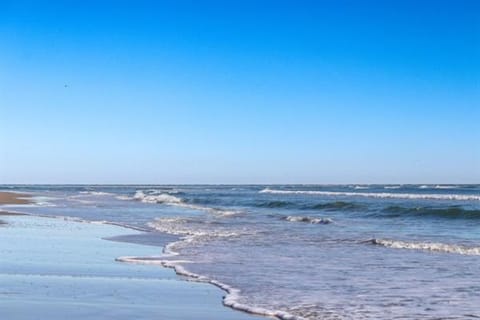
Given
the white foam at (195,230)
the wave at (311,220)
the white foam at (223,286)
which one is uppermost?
the wave at (311,220)

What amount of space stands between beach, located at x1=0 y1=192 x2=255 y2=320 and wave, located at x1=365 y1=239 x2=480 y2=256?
588 cm

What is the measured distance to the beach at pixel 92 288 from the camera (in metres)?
8.03

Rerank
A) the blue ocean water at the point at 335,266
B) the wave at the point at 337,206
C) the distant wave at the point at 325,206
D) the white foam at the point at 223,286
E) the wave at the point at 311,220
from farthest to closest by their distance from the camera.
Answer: the distant wave at the point at 325,206, the wave at the point at 337,206, the wave at the point at 311,220, the blue ocean water at the point at 335,266, the white foam at the point at 223,286

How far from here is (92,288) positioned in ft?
31.6

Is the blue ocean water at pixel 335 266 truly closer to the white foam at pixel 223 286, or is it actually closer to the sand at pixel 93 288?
the white foam at pixel 223 286

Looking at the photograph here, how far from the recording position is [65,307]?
323 inches

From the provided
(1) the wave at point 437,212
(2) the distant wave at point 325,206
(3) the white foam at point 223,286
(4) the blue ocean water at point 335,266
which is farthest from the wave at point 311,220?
(3) the white foam at point 223,286

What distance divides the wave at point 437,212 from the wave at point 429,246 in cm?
1096

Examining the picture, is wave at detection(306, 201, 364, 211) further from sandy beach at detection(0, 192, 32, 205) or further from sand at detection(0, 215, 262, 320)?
sand at detection(0, 215, 262, 320)

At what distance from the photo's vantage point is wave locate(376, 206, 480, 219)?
27.9 meters

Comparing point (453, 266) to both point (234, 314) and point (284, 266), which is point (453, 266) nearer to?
point (284, 266)

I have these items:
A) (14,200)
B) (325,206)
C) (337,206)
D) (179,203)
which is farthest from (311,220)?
(14,200)

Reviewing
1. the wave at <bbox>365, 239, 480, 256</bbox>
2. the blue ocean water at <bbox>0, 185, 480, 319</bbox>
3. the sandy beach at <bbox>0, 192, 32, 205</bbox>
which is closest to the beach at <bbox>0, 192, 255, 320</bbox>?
the blue ocean water at <bbox>0, 185, 480, 319</bbox>

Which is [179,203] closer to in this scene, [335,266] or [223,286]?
[335,266]
